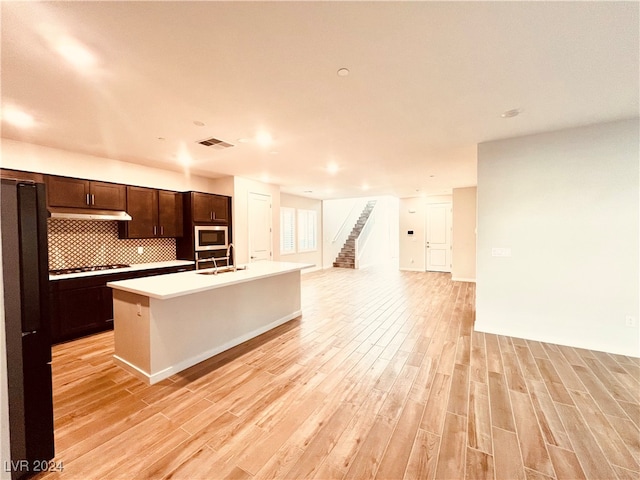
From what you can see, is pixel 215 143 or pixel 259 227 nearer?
pixel 215 143

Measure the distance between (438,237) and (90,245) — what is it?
8.92 metres

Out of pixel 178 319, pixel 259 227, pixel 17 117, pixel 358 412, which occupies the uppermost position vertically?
pixel 17 117

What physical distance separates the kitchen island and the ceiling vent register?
174 centimetres

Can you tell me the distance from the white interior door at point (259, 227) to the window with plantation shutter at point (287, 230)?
163 cm

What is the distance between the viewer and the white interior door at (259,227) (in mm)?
6207

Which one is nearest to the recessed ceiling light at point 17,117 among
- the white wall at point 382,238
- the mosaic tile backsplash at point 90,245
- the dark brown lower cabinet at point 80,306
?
the mosaic tile backsplash at point 90,245

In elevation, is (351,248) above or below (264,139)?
below

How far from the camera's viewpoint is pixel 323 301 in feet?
18.0

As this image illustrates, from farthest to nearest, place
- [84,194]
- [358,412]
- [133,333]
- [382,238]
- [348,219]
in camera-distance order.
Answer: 1. [382,238]
2. [348,219]
3. [84,194]
4. [133,333]
5. [358,412]

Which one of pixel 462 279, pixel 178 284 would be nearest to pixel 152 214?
pixel 178 284

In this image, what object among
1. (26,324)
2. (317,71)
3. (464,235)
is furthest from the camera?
(464,235)

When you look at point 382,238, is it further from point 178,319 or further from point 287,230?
point 178,319

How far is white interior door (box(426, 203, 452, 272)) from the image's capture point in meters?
8.73

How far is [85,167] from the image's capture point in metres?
4.05
